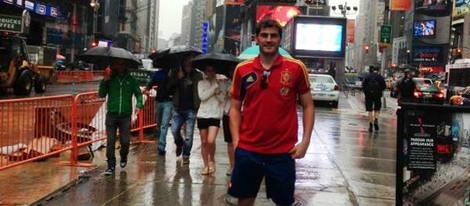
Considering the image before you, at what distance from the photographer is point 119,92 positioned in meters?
8.29

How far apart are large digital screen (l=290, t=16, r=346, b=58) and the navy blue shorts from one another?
120 feet

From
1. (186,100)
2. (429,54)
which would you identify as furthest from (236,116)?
(429,54)

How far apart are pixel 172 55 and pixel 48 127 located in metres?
2.16

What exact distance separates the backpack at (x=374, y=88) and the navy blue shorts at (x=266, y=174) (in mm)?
12403

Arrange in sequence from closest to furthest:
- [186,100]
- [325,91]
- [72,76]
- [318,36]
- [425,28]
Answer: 1. [186,100]
2. [325,91]
3. [318,36]
4. [72,76]
5. [425,28]

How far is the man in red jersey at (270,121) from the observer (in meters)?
4.29

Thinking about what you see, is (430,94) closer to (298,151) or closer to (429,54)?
(298,151)

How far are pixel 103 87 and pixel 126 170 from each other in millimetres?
1256

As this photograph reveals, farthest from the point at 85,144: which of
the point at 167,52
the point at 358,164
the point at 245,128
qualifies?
the point at 245,128

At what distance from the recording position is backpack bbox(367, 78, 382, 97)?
16.3 metres

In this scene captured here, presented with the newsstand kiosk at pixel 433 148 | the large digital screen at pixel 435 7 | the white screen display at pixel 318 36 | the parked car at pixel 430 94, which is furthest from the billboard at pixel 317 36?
the large digital screen at pixel 435 7

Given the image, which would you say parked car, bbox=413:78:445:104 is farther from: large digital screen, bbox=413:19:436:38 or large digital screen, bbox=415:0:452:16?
large digital screen, bbox=413:19:436:38

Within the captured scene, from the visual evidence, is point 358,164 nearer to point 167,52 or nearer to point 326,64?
point 167,52

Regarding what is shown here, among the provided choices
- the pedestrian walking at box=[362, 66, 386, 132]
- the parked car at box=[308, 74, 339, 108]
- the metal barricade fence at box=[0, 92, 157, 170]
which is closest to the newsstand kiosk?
the metal barricade fence at box=[0, 92, 157, 170]
